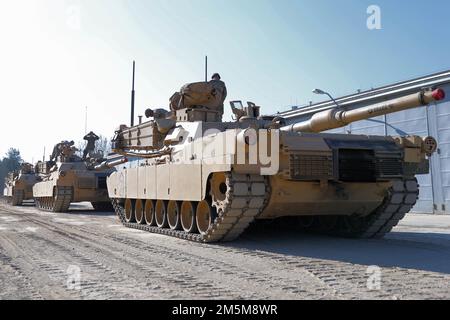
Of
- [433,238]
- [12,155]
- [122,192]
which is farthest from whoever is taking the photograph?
[12,155]

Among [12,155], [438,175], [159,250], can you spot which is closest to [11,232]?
[159,250]

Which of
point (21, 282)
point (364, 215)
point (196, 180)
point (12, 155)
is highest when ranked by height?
point (12, 155)

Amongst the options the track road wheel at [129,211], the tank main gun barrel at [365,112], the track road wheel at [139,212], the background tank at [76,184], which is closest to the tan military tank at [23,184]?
the background tank at [76,184]

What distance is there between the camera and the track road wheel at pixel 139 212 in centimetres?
1330

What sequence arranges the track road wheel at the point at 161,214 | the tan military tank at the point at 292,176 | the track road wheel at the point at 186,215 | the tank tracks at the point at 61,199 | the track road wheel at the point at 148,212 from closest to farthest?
the tan military tank at the point at 292,176, the track road wheel at the point at 186,215, the track road wheel at the point at 161,214, the track road wheel at the point at 148,212, the tank tracks at the point at 61,199

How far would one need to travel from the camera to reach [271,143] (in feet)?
27.4

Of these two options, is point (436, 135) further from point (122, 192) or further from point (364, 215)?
point (122, 192)

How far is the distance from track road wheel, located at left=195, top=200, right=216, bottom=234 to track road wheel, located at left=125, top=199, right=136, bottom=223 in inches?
182

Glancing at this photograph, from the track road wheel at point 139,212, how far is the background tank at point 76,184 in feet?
31.7

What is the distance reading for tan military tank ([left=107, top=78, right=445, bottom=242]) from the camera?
8320mm

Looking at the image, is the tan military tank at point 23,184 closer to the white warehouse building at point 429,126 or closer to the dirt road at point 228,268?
the white warehouse building at point 429,126

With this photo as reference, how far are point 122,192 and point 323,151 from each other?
7.63 m

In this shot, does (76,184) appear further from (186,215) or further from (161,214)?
(186,215)

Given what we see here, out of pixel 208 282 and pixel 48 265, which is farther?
pixel 48 265
